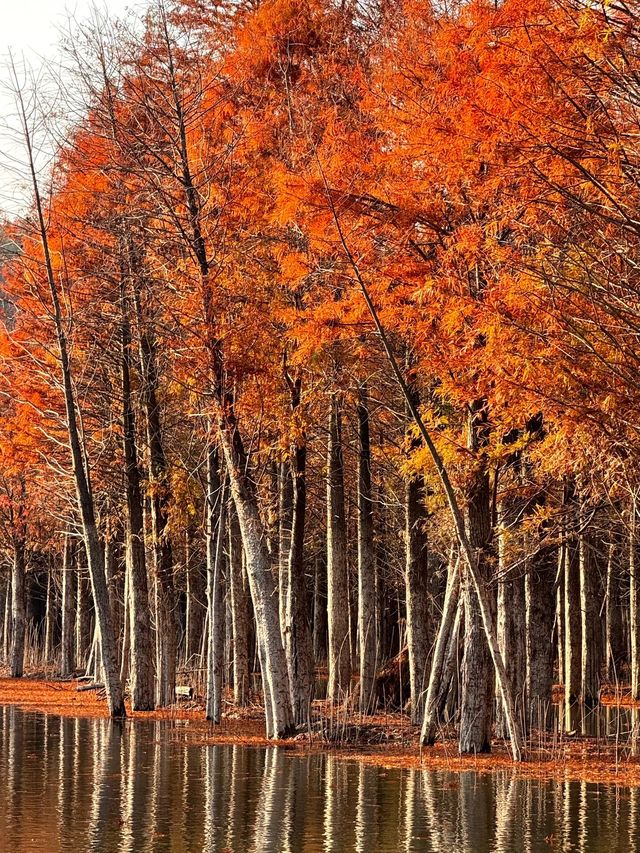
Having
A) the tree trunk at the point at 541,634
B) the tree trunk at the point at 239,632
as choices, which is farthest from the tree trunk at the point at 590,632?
the tree trunk at the point at 239,632

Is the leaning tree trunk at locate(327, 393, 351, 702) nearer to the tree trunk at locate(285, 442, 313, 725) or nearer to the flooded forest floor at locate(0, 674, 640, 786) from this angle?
the tree trunk at locate(285, 442, 313, 725)

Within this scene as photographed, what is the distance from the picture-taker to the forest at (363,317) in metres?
12.6

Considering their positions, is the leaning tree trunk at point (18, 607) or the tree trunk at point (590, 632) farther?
the leaning tree trunk at point (18, 607)

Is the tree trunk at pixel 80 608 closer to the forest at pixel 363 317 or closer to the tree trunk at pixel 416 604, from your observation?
the forest at pixel 363 317

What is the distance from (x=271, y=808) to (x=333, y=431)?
11843 millimetres

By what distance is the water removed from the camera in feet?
32.9

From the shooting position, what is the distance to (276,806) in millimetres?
12102

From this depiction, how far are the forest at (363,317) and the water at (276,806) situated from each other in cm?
239

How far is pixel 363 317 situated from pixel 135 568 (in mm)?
10100

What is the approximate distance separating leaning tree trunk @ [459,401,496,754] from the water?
1.68m

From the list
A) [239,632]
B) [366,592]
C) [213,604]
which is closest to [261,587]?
[213,604]

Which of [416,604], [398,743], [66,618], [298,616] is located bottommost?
[398,743]

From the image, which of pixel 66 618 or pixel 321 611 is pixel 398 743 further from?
pixel 321 611

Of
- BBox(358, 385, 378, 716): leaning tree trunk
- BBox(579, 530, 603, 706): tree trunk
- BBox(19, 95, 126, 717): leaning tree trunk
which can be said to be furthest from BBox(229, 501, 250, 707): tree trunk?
BBox(579, 530, 603, 706): tree trunk
